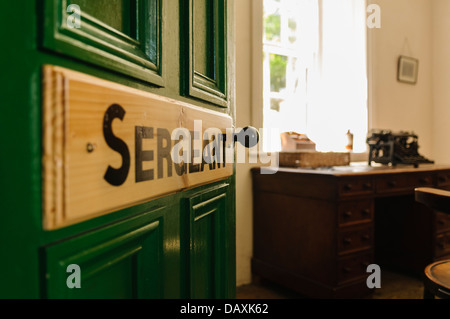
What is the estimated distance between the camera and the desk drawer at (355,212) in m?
2.12

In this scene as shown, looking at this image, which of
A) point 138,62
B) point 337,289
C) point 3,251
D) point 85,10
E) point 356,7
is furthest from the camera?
point 356,7

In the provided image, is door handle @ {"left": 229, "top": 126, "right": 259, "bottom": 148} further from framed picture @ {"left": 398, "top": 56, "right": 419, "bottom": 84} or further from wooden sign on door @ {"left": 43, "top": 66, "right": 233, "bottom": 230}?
framed picture @ {"left": 398, "top": 56, "right": 419, "bottom": 84}

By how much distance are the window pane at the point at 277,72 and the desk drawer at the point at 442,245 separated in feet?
6.14

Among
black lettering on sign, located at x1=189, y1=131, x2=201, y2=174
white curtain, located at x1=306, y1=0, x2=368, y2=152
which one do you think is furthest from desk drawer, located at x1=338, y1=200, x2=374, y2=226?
black lettering on sign, located at x1=189, y1=131, x2=201, y2=174

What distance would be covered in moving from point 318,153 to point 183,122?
205cm

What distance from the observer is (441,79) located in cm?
419

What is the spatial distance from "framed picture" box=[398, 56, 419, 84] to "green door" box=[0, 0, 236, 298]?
342cm

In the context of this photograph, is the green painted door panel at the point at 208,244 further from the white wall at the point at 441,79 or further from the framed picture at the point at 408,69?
the white wall at the point at 441,79

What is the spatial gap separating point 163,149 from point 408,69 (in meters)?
4.11

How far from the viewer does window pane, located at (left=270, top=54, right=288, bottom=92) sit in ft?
10.0

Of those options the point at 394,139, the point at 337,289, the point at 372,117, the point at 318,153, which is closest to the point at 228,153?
the point at 337,289

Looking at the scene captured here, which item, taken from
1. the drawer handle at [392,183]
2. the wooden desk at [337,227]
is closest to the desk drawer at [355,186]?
the wooden desk at [337,227]

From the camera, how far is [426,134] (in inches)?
165

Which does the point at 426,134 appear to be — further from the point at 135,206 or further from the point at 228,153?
the point at 135,206
